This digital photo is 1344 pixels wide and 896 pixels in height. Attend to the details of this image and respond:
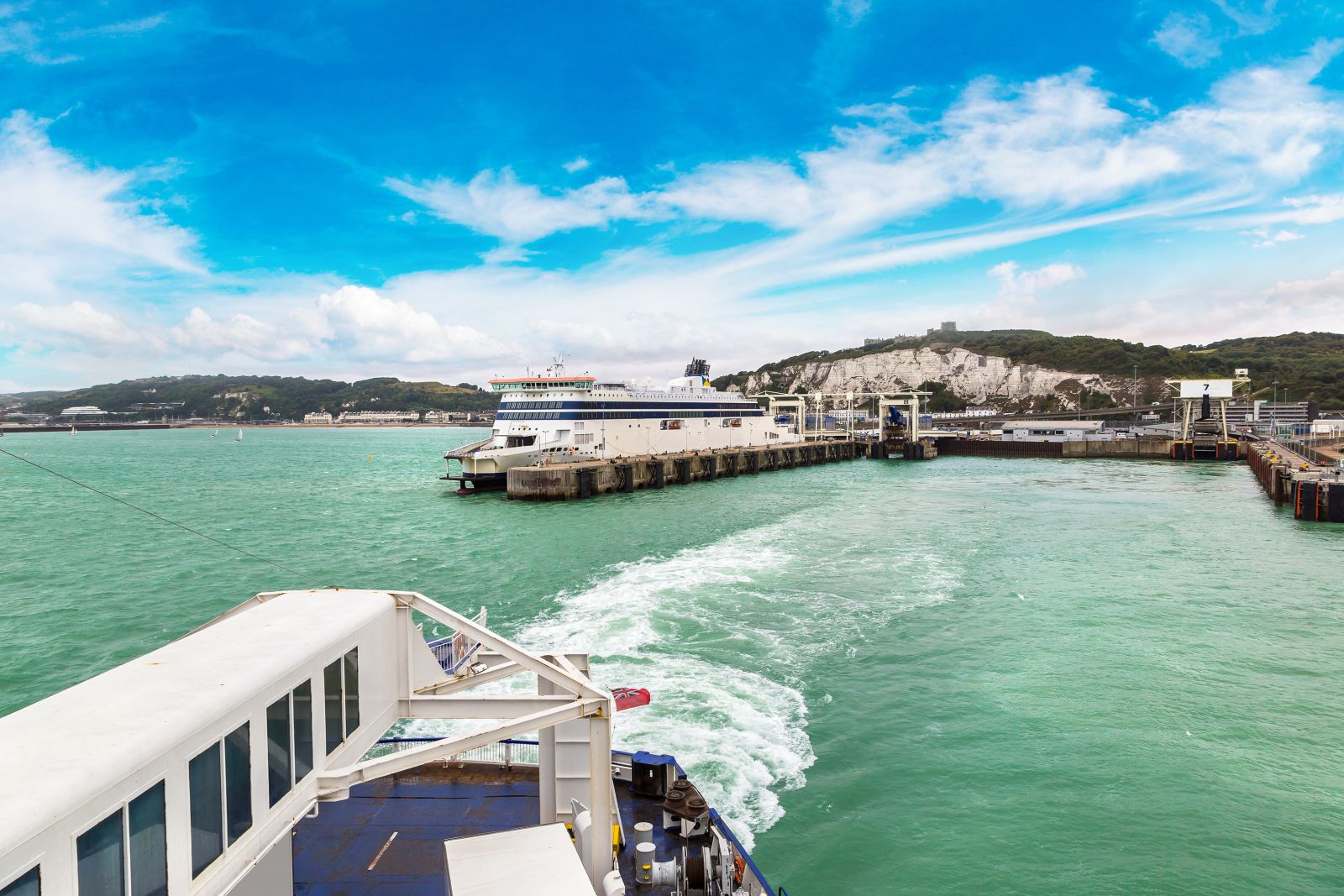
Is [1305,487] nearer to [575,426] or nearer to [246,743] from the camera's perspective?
[575,426]

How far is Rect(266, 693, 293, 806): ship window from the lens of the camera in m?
5.03

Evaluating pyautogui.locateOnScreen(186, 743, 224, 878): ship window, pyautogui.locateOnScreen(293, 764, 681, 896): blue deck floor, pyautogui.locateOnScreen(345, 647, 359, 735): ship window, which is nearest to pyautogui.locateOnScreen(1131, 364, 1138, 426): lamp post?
pyautogui.locateOnScreen(293, 764, 681, 896): blue deck floor

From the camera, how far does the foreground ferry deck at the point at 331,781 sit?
3.77 meters

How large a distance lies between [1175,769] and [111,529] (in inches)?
1799

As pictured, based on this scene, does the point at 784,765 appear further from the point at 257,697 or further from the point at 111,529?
the point at 111,529

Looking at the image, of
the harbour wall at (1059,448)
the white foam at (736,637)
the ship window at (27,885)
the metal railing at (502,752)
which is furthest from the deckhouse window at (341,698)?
the harbour wall at (1059,448)

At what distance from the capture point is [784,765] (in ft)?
41.0

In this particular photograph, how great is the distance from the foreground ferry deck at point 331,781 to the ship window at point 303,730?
2cm

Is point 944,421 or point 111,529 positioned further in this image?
point 944,421

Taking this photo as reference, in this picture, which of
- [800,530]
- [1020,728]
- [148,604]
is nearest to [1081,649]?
[1020,728]

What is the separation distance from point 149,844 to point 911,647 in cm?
1680

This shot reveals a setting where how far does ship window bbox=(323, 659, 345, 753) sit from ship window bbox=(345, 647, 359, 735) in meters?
0.11

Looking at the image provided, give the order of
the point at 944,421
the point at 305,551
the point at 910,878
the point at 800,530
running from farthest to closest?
the point at 944,421, the point at 800,530, the point at 305,551, the point at 910,878

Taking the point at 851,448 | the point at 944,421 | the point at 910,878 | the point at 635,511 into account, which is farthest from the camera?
the point at 944,421
